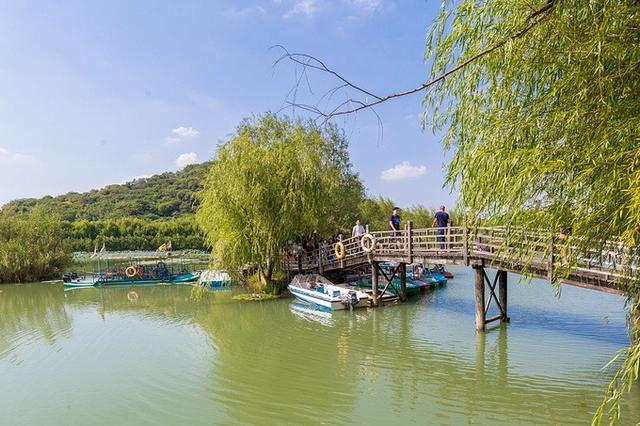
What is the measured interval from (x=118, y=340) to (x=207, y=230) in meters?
7.27

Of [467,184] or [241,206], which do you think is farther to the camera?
[241,206]

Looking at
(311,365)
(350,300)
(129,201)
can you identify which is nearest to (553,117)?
(311,365)

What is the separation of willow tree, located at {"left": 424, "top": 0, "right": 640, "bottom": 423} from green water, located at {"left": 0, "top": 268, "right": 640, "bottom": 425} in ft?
15.3

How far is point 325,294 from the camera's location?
15.9 meters

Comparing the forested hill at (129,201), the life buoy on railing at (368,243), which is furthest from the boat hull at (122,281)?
the forested hill at (129,201)

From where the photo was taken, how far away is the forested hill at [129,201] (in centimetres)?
7650

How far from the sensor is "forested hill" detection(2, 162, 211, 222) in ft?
251

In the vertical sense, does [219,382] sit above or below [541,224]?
below

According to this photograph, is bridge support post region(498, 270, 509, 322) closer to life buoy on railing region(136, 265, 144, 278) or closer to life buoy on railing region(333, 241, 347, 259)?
life buoy on railing region(333, 241, 347, 259)

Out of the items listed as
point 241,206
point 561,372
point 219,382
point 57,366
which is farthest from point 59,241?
point 561,372

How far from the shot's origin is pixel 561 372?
29.1ft

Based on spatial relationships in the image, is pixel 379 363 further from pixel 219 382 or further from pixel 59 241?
pixel 59 241

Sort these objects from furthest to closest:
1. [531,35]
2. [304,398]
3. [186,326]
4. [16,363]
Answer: [186,326] → [16,363] → [304,398] → [531,35]

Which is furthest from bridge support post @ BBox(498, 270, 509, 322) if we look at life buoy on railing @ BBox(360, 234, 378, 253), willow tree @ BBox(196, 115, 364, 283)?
willow tree @ BBox(196, 115, 364, 283)
